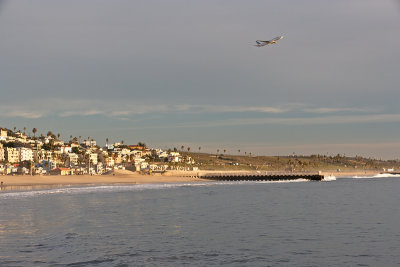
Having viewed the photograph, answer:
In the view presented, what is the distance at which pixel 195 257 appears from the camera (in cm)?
2258

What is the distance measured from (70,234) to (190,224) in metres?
8.69

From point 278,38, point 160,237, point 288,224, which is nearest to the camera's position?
point 160,237

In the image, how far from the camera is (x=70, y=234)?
29.1m

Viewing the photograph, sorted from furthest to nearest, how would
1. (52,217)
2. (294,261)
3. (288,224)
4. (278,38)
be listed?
(278,38) < (52,217) < (288,224) < (294,261)

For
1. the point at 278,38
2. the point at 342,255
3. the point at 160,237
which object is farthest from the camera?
the point at 278,38

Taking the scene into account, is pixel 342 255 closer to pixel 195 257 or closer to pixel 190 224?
pixel 195 257

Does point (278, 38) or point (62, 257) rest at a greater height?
point (278, 38)

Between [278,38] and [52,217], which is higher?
[278,38]

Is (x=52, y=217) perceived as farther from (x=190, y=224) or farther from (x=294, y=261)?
(x=294, y=261)

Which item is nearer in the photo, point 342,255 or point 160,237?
point 342,255

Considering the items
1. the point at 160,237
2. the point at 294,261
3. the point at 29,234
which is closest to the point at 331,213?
the point at 160,237

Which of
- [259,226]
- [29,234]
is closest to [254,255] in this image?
[259,226]

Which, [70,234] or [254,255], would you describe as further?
[70,234]

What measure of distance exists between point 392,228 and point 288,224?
6670mm
